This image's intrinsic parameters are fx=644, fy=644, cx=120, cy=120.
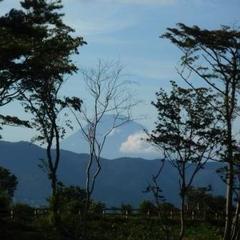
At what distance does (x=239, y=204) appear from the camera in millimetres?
29047

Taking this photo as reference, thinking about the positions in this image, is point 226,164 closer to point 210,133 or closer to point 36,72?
point 210,133

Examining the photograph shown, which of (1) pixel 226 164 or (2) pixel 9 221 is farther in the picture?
(2) pixel 9 221

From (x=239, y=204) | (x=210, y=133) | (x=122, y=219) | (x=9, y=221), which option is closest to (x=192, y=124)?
(x=210, y=133)

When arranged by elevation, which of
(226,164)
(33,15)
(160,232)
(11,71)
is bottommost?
(160,232)

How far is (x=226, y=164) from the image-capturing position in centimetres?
2995

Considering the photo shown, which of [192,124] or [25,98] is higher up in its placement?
[25,98]

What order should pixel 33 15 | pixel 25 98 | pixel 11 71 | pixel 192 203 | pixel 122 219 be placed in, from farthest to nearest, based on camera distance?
pixel 192 203 → pixel 122 219 → pixel 25 98 → pixel 33 15 → pixel 11 71

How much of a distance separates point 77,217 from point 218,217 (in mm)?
16311

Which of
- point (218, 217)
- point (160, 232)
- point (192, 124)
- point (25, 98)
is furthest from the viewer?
point (218, 217)

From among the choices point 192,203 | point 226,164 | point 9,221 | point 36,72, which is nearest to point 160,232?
point 9,221

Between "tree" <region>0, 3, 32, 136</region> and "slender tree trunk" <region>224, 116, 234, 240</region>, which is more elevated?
"tree" <region>0, 3, 32, 136</region>

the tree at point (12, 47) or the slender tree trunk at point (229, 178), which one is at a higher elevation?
the tree at point (12, 47)

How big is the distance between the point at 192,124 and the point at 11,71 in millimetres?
8611

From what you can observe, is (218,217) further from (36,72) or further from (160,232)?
(36,72)
